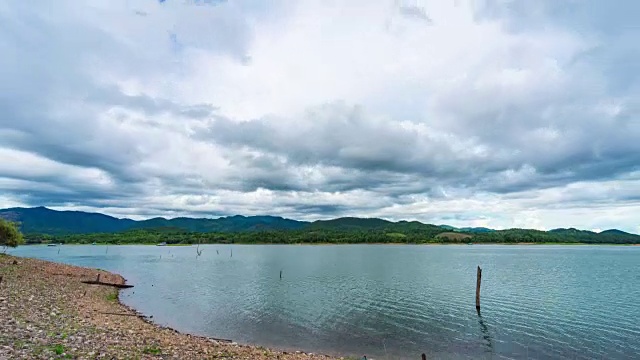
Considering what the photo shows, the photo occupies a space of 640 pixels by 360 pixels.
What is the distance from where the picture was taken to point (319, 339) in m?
37.3

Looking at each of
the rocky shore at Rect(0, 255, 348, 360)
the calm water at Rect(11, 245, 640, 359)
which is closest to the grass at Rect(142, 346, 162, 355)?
the rocky shore at Rect(0, 255, 348, 360)

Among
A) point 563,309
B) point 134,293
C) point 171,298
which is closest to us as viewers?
point 563,309

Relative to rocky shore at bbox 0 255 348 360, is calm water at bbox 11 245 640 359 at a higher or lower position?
lower

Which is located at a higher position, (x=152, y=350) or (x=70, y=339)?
(x=70, y=339)

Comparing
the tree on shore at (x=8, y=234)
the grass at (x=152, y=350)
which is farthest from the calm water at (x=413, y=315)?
the tree on shore at (x=8, y=234)

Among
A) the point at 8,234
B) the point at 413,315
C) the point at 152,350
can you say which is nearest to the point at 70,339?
the point at 152,350

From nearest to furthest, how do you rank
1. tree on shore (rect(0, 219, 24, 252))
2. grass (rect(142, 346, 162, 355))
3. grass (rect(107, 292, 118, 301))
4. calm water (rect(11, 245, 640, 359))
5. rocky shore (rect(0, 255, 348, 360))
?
rocky shore (rect(0, 255, 348, 360)) → grass (rect(142, 346, 162, 355)) → calm water (rect(11, 245, 640, 359)) → grass (rect(107, 292, 118, 301)) → tree on shore (rect(0, 219, 24, 252))

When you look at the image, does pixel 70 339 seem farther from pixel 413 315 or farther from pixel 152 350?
pixel 413 315

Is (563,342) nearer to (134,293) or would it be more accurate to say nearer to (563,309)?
(563,309)

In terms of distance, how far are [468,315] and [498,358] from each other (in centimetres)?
1682

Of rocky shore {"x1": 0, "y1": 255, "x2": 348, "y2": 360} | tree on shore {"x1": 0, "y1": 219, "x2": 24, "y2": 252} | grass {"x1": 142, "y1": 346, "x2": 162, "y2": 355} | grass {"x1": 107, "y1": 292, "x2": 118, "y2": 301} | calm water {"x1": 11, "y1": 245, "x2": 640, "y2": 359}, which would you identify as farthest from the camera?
tree on shore {"x1": 0, "y1": 219, "x2": 24, "y2": 252}

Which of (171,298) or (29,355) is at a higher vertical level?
(29,355)

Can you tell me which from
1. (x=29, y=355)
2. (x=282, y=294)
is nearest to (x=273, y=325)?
(x=282, y=294)

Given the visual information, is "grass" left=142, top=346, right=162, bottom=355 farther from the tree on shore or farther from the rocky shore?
the tree on shore
